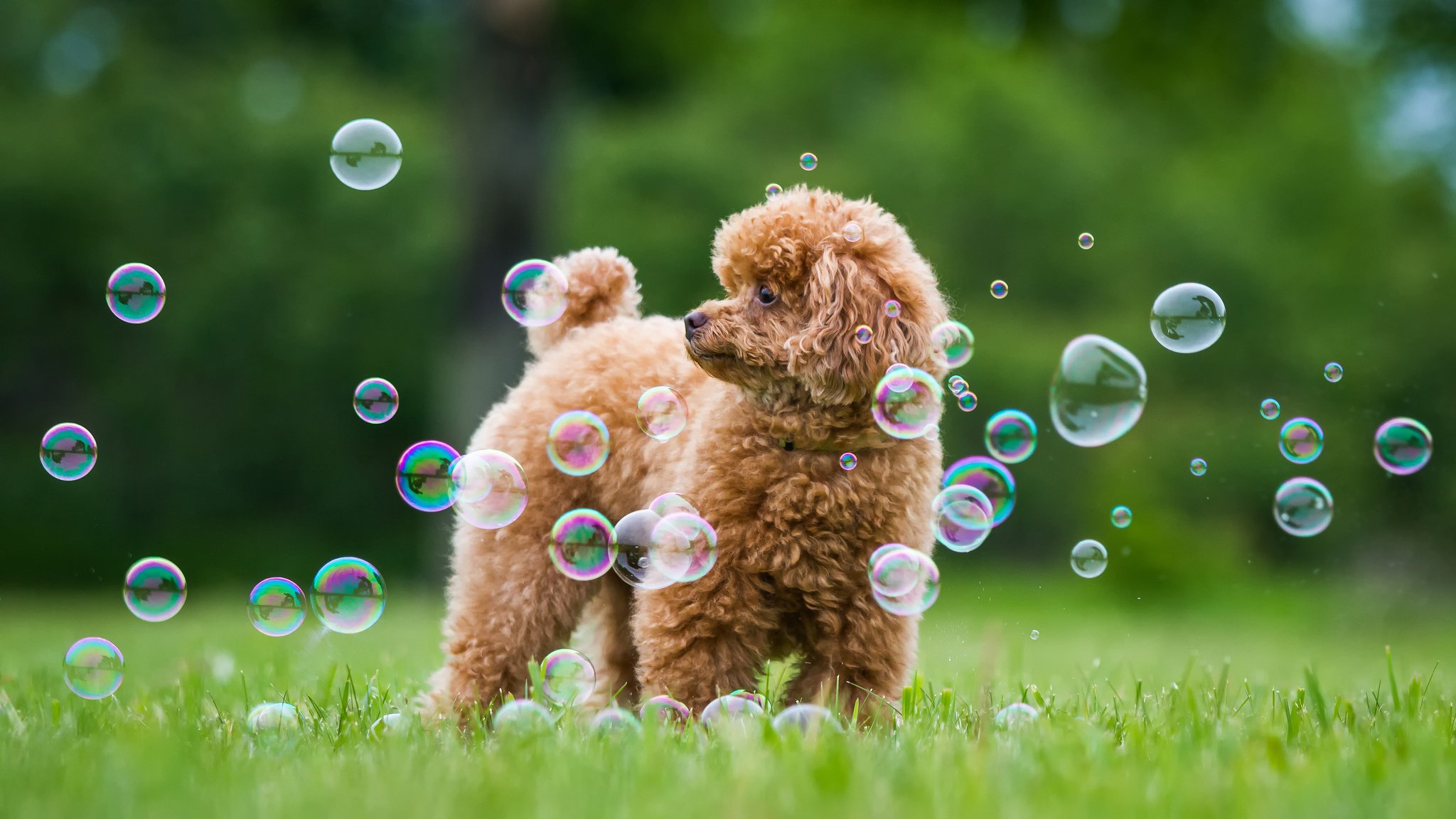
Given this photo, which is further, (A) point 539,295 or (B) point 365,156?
(B) point 365,156

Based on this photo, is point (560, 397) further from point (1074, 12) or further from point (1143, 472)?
point (1074, 12)

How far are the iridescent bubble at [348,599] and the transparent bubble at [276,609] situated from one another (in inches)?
2.0

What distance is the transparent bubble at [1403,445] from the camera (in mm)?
4598

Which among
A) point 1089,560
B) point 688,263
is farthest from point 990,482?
point 688,263

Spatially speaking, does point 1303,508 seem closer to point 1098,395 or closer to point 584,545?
point 1098,395

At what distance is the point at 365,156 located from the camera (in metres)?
4.32

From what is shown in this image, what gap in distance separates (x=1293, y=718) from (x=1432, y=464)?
26.7 ft

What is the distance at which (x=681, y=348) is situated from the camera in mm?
3768

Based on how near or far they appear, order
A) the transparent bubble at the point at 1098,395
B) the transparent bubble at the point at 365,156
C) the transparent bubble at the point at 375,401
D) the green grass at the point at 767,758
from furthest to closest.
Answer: the transparent bubble at the point at 365,156, the transparent bubble at the point at 375,401, the transparent bubble at the point at 1098,395, the green grass at the point at 767,758

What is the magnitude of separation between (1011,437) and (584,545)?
1515 millimetres

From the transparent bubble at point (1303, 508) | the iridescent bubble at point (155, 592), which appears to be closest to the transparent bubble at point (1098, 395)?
the transparent bubble at point (1303, 508)

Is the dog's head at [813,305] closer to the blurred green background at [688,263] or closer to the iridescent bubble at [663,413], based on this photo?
the iridescent bubble at [663,413]

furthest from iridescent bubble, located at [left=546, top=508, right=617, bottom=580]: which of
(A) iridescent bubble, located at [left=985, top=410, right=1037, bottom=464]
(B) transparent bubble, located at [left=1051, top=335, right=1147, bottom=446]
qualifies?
(B) transparent bubble, located at [left=1051, top=335, right=1147, bottom=446]

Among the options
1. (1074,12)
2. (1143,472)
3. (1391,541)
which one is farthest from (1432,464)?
(1074,12)
